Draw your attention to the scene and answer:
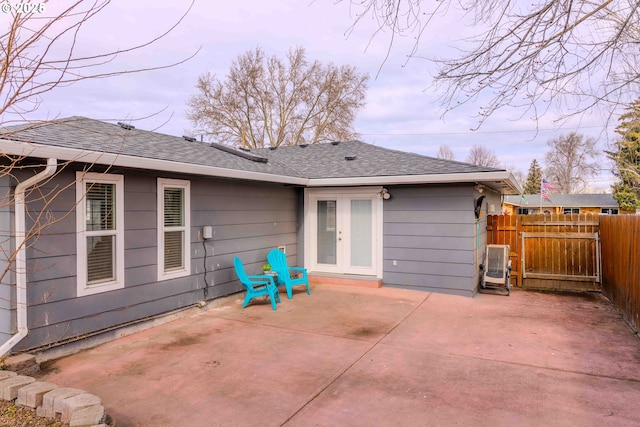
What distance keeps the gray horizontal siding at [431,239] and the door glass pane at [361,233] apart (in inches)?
12.8

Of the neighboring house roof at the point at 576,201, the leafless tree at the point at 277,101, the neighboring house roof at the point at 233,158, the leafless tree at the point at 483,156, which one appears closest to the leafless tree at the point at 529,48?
the neighboring house roof at the point at 233,158

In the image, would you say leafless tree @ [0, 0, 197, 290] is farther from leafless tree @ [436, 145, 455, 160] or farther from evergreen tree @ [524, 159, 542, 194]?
evergreen tree @ [524, 159, 542, 194]

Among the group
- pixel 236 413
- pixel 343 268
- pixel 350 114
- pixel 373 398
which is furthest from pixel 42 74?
pixel 350 114

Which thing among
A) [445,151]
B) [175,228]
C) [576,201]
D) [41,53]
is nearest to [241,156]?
[175,228]

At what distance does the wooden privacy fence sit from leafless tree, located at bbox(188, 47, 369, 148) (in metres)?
→ 15.6

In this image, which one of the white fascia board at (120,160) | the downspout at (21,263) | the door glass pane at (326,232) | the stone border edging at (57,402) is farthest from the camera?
the door glass pane at (326,232)

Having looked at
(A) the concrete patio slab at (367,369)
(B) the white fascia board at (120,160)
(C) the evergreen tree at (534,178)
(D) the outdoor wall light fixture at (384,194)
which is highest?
(C) the evergreen tree at (534,178)

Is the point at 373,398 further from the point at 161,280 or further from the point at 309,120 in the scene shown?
the point at 309,120

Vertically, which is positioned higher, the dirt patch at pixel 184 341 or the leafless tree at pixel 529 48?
the leafless tree at pixel 529 48

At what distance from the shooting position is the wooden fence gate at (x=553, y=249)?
759 centimetres

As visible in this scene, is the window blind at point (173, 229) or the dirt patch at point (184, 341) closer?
the dirt patch at point (184, 341)

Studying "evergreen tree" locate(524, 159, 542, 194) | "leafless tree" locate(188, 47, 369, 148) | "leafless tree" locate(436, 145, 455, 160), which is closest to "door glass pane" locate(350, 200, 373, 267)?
"leafless tree" locate(188, 47, 369, 148)

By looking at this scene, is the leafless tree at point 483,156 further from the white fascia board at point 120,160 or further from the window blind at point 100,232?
the window blind at point 100,232

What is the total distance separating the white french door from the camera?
770cm
